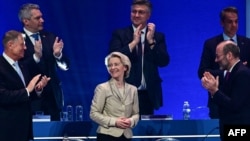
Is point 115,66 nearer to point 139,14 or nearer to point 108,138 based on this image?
point 108,138

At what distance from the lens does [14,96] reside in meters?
5.30

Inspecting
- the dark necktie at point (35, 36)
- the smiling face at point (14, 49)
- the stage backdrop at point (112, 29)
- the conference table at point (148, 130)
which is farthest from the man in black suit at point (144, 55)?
the stage backdrop at point (112, 29)

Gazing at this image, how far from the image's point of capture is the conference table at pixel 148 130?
603 centimetres

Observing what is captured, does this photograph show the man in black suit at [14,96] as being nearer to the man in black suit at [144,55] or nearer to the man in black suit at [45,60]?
the man in black suit at [45,60]

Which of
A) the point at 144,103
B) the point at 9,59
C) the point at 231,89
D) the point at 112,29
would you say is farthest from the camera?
the point at 112,29

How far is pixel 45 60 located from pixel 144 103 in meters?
0.99

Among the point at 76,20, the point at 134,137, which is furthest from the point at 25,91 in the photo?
the point at 76,20

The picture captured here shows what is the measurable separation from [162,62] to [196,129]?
0.67m

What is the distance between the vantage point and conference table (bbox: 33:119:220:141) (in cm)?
603

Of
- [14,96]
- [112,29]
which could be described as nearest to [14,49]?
[14,96]

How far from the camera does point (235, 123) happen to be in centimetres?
556

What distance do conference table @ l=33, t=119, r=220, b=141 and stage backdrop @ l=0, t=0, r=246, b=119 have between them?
78.5 inches

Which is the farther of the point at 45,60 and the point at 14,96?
the point at 45,60

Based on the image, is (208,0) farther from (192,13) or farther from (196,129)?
(196,129)
